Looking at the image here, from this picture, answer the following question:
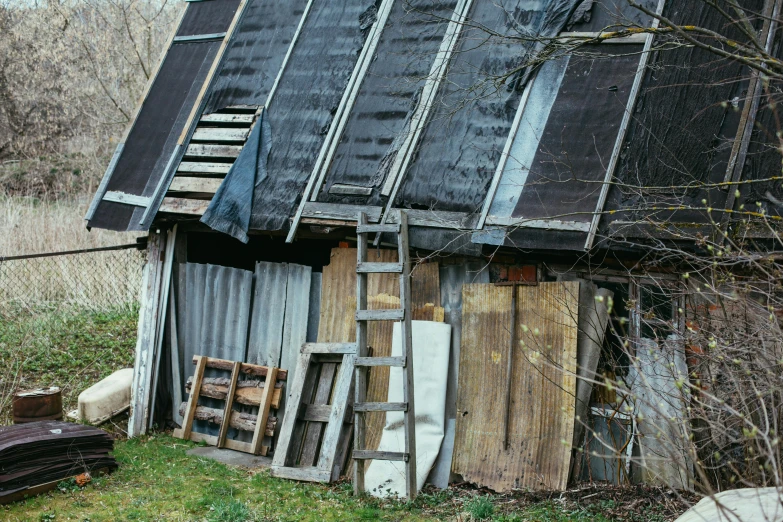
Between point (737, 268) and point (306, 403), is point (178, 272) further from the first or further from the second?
point (737, 268)

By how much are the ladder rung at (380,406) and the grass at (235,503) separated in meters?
0.79

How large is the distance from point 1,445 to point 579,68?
254 inches

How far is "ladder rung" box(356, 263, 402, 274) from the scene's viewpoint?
301 inches

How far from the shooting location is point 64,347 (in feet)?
40.9

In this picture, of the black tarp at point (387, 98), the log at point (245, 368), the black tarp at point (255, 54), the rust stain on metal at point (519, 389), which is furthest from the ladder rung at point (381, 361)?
the black tarp at point (255, 54)

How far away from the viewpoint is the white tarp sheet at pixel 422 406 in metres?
7.54

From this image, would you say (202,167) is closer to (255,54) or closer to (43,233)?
(255,54)

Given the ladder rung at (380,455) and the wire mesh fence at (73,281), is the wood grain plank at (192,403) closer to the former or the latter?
the ladder rung at (380,455)

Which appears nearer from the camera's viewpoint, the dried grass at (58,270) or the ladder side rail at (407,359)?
the ladder side rail at (407,359)

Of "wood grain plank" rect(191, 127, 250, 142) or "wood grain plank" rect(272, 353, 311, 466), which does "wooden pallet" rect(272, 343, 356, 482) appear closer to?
"wood grain plank" rect(272, 353, 311, 466)

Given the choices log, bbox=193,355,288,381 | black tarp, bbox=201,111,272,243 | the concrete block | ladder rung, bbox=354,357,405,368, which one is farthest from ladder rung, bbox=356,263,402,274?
the concrete block

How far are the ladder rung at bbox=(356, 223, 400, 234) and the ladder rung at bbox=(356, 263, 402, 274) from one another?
33 centimetres

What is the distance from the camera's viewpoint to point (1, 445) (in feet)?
24.5

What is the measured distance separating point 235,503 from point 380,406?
1530 mm
